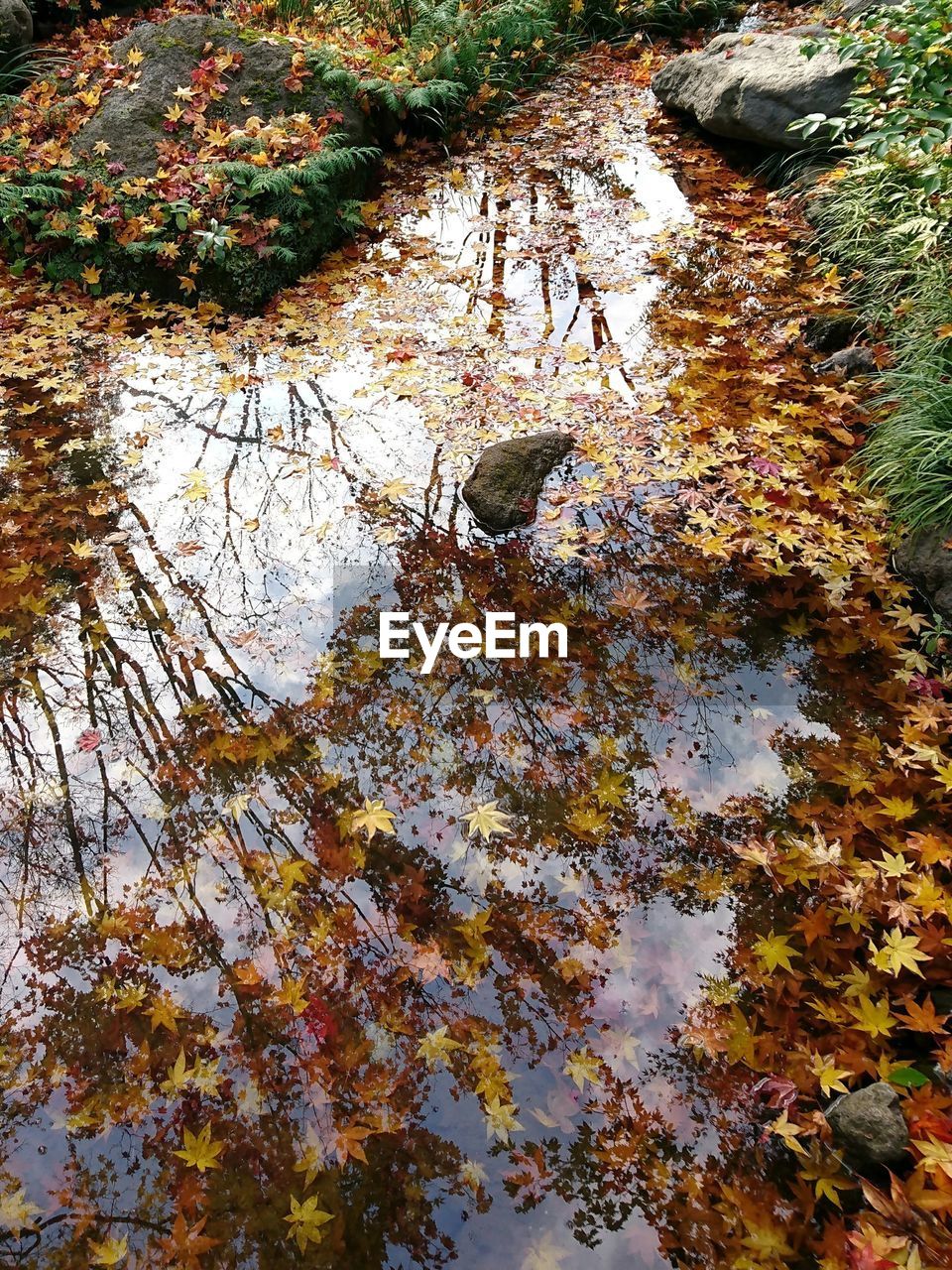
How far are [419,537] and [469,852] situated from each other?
5.89ft

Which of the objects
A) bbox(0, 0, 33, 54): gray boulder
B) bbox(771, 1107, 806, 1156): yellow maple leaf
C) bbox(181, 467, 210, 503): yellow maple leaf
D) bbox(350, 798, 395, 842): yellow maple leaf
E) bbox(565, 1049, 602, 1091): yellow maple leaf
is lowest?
bbox(565, 1049, 602, 1091): yellow maple leaf

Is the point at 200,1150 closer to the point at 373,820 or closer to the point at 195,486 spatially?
the point at 373,820

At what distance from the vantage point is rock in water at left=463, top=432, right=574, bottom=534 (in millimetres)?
3889

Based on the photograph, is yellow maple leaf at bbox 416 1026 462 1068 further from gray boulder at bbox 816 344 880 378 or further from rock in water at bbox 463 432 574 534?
gray boulder at bbox 816 344 880 378

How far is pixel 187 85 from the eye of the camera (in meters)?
6.30

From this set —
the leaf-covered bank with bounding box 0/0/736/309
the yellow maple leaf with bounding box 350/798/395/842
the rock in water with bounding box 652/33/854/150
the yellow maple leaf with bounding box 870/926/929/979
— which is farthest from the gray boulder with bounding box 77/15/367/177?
the yellow maple leaf with bounding box 870/926/929/979

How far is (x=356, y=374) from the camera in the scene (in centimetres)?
491

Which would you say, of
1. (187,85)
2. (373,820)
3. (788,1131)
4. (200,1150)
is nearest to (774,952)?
(788,1131)

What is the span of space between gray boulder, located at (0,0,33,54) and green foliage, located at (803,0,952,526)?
736cm

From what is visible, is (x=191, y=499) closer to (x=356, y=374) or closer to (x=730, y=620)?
(x=356, y=374)

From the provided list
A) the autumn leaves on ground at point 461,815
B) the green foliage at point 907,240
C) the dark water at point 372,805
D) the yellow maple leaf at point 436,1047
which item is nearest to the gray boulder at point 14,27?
the autumn leaves on ground at point 461,815

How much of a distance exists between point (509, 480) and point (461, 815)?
1875 mm

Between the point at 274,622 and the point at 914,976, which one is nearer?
the point at 914,976

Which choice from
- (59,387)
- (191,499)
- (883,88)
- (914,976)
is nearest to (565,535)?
(191,499)
